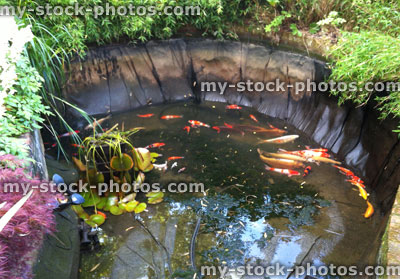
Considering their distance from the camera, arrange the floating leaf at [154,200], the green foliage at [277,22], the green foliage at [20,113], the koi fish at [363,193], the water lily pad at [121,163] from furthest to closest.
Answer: the green foliage at [277,22] < the koi fish at [363,193] < the floating leaf at [154,200] < the water lily pad at [121,163] < the green foliage at [20,113]

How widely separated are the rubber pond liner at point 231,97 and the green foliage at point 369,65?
231 mm

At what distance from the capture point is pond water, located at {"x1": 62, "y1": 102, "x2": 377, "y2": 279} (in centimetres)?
293

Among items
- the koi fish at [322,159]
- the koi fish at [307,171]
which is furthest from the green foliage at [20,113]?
the koi fish at [322,159]

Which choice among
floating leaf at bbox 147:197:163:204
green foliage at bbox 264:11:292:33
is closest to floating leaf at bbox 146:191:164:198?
floating leaf at bbox 147:197:163:204

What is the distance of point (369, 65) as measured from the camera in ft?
12.1

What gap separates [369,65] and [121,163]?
9.42ft

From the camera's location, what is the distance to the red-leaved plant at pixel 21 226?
1.69 m

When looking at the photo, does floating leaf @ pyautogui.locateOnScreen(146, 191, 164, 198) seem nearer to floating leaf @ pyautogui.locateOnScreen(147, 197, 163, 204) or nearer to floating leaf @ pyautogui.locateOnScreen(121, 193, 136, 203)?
floating leaf @ pyautogui.locateOnScreen(147, 197, 163, 204)

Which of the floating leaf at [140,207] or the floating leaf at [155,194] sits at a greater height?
the floating leaf at [155,194]

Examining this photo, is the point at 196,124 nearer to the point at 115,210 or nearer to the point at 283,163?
the point at 283,163

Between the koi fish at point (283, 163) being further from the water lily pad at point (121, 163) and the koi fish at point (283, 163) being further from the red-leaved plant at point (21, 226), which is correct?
the red-leaved plant at point (21, 226)

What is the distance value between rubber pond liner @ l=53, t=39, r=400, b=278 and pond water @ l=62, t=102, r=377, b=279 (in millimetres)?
38

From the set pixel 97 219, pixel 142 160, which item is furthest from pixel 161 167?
pixel 97 219

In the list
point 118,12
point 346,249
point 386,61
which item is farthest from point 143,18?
point 346,249
